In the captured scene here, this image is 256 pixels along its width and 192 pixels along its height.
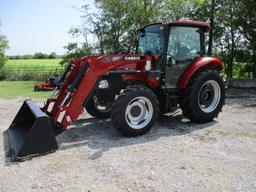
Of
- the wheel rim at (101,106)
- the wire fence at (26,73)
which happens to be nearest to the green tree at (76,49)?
the wire fence at (26,73)

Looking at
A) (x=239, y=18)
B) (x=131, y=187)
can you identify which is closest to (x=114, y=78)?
(x=131, y=187)

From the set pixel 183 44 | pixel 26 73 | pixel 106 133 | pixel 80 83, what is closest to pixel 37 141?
pixel 80 83

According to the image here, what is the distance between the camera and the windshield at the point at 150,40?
721cm

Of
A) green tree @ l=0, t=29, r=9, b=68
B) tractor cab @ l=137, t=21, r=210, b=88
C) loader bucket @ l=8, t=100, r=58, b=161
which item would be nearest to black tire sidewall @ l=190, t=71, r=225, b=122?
tractor cab @ l=137, t=21, r=210, b=88

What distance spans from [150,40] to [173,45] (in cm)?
58

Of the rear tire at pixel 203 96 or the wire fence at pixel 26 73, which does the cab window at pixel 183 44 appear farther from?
the wire fence at pixel 26 73

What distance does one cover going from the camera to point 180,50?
7301 mm

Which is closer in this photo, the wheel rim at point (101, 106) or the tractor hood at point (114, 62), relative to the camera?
the tractor hood at point (114, 62)

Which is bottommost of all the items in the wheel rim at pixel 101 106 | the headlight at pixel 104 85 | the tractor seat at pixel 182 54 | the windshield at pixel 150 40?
the wheel rim at pixel 101 106

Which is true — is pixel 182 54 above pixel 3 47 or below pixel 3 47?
below

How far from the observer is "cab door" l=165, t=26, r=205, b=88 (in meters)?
7.14

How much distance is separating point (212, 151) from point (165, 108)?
1919 mm

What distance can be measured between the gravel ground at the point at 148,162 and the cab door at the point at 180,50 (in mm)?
1082

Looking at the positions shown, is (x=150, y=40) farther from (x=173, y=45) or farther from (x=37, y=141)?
(x=37, y=141)
